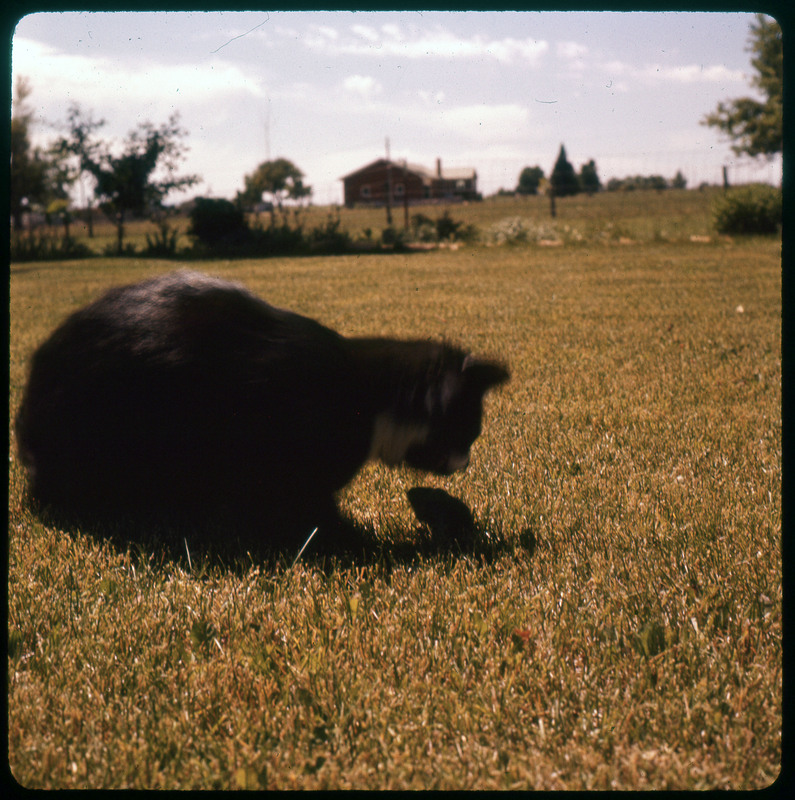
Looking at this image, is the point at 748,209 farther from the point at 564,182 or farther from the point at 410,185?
the point at 410,185

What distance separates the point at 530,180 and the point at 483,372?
87.5 feet

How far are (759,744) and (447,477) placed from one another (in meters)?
1.99

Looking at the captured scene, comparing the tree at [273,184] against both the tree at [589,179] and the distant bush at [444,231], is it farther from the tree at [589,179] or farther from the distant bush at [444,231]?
the tree at [589,179]

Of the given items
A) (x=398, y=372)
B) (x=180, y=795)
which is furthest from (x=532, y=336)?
(x=180, y=795)

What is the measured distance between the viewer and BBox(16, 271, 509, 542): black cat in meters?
2.80

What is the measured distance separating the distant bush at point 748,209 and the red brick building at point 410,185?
26.0ft

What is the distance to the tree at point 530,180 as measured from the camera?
26656mm

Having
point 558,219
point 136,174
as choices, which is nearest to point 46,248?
point 136,174

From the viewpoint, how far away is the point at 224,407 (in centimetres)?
279

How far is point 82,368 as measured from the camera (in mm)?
2967

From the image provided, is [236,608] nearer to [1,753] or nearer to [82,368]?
[1,753]

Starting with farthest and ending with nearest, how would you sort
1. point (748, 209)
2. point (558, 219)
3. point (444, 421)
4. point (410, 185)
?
1. point (558, 219)
2. point (410, 185)
3. point (748, 209)
4. point (444, 421)

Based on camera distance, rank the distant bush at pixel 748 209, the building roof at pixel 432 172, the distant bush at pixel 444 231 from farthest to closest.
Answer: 1. the building roof at pixel 432 172
2. the distant bush at pixel 444 231
3. the distant bush at pixel 748 209

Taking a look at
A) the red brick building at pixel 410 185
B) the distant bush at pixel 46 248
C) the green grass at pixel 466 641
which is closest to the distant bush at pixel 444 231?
the red brick building at pixel 410 185
